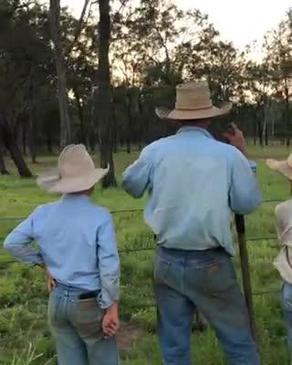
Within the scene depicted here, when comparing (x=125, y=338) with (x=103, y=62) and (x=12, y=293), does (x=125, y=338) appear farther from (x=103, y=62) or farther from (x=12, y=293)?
(x=103, y=62)

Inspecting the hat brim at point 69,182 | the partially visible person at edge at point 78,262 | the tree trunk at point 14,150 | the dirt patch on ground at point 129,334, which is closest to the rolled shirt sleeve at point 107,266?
the partially visible person at edge at point 78,262

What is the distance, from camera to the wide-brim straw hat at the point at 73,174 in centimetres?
366

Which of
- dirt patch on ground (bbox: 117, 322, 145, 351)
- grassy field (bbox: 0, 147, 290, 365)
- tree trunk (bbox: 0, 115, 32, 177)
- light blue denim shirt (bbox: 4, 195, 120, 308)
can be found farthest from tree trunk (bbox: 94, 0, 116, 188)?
light blue denim shirt (bbox: 4, 195, 120, 308)

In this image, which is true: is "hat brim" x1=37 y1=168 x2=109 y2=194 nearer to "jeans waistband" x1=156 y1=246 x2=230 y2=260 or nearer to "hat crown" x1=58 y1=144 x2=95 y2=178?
"hat crown" x1=58 y1=144 x2=95 y2=178

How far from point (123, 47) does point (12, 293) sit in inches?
1692

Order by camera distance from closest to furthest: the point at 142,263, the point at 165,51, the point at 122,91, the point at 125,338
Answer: the point at 125,338 < the point at 142,263 < the point at 165,51 < the point at 122,91

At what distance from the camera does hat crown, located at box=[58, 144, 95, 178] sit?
3773mm

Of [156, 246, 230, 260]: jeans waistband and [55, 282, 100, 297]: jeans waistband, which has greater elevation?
[156, 246, 230, 260]: jeans waistband

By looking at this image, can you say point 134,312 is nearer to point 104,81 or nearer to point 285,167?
point 285,167

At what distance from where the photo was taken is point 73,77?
45906 millimetres

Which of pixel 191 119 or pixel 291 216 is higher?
pixel 191 119

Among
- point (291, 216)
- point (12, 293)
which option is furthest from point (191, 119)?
point (12, 293)

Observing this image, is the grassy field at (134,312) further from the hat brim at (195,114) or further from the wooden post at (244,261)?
the hat brim at (195,114)

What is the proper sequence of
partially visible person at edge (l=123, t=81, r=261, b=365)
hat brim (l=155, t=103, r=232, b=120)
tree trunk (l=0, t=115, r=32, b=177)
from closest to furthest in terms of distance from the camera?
partially visible person at edge (l=123, t=81, r=261, b=365) → hat brim (l=155, t=103, r=232, b=120) → tree trunk (l=0, t=115, r=32, b=177)
